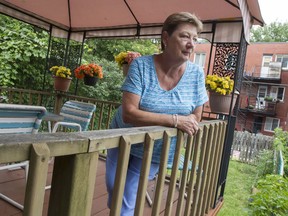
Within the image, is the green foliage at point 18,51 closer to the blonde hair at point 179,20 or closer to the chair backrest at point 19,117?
the chair backrest at point 19,117

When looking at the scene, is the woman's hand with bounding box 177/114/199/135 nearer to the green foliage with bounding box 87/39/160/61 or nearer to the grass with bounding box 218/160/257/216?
the grass with bounding box 218/160/257/216

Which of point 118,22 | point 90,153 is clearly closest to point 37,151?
point 90,153

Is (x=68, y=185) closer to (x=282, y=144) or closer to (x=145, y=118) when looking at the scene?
(x=145, y=118)

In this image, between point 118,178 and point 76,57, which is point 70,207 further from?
point 76,57

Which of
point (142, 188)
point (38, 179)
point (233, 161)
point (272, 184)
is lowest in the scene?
point (233, 161)

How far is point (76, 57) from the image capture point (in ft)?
18.4

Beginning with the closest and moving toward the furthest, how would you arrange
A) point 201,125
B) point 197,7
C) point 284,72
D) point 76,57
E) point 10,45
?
point 201,125, point 197,7, point 76,57, point 10,45, point 284,72

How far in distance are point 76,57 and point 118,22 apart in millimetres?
1276

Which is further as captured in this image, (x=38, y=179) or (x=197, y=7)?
(x=197, y=7)

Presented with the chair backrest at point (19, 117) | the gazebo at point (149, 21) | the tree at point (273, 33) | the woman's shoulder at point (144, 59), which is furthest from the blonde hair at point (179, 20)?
the tree at point (273, 33)

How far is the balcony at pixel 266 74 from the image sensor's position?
2187 cm

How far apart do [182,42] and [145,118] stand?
52 centimetres

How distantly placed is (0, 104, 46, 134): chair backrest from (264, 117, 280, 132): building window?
24281 mm

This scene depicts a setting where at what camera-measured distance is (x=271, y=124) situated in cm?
2359
